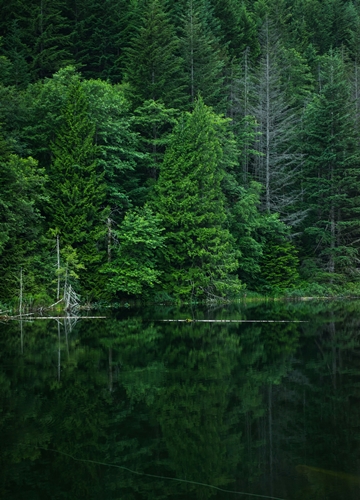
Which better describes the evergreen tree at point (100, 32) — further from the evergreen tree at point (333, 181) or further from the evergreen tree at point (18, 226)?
the evergreen tree at point (18, 226)

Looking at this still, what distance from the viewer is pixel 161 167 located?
31328 mm

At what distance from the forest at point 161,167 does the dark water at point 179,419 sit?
11874 mm

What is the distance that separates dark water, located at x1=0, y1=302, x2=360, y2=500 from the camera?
577 cm

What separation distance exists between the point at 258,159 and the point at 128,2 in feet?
68.5

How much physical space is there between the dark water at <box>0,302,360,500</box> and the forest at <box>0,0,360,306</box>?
467 inches

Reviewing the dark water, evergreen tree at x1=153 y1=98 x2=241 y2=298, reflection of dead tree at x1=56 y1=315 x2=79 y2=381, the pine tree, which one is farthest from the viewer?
the pine tree

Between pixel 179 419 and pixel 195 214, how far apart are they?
903 inches

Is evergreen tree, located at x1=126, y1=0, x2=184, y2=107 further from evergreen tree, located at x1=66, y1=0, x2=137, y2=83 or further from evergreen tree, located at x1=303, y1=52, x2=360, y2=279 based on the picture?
evergreen tree, located at x1=303, y1=52, x2=360, y2=279

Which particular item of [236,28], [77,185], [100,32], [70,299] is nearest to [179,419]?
[70,299]

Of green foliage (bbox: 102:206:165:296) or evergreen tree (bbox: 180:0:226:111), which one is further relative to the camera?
evergreen tree (bbox: 180:0:226:111)

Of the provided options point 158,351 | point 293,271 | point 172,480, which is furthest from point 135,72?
point 172,480

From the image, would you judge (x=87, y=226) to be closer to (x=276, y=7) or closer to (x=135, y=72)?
(x=135, y=72)

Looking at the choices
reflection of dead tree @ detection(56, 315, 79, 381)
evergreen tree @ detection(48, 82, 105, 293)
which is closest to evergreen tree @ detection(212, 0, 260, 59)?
evergreen tree @ detection(48, 82, 105, 293)

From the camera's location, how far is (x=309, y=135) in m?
38.2
